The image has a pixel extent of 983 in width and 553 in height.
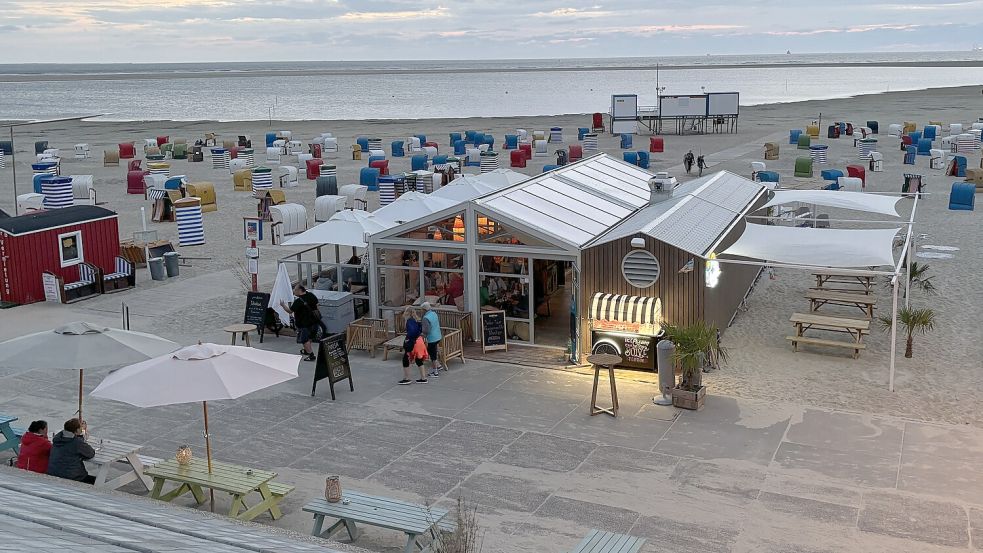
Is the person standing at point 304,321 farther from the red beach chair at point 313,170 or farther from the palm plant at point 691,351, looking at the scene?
the red beach chair at point 313,170

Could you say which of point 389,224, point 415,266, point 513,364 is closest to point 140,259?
point 389,224

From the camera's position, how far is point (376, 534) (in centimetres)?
958

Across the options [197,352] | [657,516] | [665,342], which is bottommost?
[657,516]

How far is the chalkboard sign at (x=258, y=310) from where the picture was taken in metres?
16.9

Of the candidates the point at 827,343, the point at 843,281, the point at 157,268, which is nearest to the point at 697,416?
the point at 827,343

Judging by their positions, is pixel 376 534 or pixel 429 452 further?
pixel 429 452

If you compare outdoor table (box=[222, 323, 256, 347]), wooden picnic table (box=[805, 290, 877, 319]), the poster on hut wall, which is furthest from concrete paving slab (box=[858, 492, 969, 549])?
the poster on hut wall

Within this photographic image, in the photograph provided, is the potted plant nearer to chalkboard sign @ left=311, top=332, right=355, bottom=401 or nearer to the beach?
the beach

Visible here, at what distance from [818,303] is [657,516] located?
9.10 m

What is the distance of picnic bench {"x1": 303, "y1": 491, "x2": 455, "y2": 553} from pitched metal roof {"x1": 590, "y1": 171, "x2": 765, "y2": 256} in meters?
6.86

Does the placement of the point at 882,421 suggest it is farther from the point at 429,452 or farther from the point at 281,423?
the point at 281,423

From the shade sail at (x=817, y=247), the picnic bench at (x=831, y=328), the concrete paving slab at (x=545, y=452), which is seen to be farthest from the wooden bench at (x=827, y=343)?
the concrete paving slab at (x=545, y=452)

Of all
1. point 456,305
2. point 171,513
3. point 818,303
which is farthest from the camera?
point 818,303

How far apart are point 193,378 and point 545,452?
4.29 metres
